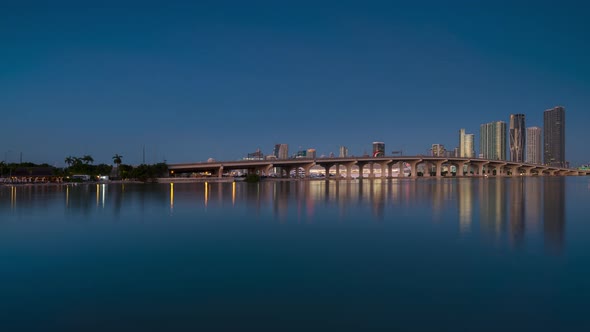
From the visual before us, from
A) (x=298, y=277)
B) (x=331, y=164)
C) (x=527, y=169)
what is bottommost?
(x=298, y=277)

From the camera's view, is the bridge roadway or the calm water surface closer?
the calm water surface

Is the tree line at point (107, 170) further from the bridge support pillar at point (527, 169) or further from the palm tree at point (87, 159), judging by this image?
the bridge support pillar at point (527, 169)

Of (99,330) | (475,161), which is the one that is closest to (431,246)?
(99,330)

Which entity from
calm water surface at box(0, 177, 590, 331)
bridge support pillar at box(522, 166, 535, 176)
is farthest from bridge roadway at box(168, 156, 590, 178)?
calm water surface at box(0, 177, 590, 331)

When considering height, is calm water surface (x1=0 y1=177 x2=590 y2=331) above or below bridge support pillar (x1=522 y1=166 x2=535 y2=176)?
below

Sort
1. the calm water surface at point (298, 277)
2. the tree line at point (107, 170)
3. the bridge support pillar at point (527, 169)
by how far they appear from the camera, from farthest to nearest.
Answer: the bridge support pillar at point (527, 169), the tree line at point (107, 170), the calm water surface at point (298, 277)

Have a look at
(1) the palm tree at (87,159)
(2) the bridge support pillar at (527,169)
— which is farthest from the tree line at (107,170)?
(2) the bridge support pillar at (527,169)

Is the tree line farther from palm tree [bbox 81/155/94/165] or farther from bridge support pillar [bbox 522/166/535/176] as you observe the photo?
bridge support pillar [bbox 522/166/535/176]

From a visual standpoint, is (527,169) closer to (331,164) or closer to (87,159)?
(331,164)

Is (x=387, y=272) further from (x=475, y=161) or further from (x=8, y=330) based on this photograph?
(x=475, y=161)

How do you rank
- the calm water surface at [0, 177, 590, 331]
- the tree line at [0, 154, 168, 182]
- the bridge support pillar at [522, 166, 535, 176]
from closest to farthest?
1. the calm water surface at [0, 177, 590, 331]
2. the tree line at [0, 154, 168, 182]
3. the bridge support pillar at [522, 166, 535, 176]

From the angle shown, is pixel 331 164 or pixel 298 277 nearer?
pixel 298 277

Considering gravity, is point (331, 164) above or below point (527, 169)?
above

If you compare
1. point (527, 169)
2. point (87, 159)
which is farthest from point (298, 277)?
point (527, 169)
